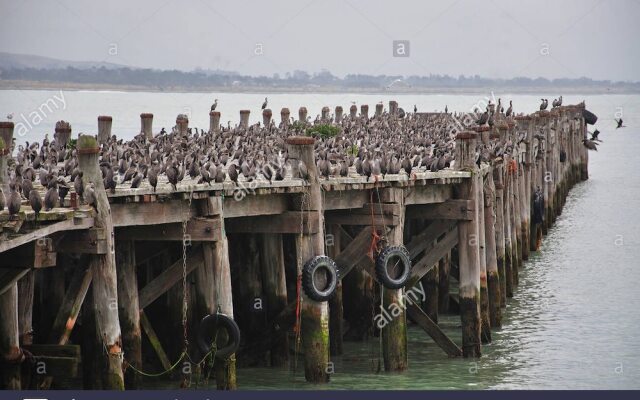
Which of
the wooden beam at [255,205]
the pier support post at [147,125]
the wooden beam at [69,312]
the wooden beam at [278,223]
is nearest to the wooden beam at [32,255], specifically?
the wooden beam at [69,312]

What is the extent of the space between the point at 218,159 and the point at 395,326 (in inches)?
216

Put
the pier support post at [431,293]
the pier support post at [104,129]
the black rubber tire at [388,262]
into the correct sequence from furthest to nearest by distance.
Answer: the pier support post at [104,129] → the pier support post at [431,293] → the black rubber tire at [388,262]

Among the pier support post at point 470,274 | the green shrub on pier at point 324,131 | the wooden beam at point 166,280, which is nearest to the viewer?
the wooden beam at point 166,280

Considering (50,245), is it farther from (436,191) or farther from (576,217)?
(576,217)

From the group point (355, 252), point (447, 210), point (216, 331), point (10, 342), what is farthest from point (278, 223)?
point (10, 342)

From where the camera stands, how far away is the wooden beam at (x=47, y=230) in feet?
66.3

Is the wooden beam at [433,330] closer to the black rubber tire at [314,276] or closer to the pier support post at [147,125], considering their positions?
the black rubber tire at [314,276]

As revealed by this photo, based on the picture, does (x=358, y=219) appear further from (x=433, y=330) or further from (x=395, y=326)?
(x=433, y=330)

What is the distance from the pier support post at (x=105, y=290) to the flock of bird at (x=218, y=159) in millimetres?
208

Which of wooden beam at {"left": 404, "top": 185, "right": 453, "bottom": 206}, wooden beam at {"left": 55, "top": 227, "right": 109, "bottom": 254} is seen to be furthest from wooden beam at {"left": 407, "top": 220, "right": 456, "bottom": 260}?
wooden beam at {"left": 55, "top": 227, "right": 109, "bottom": 254}

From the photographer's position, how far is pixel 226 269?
947 inches

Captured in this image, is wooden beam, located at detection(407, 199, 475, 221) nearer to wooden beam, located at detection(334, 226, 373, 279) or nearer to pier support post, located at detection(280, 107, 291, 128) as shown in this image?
wooden beam, located at detection(334, 226, 373, 279)

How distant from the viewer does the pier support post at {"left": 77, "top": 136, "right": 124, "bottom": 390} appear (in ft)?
71.1

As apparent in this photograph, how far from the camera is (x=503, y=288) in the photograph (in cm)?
3681
